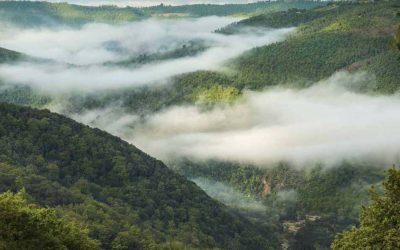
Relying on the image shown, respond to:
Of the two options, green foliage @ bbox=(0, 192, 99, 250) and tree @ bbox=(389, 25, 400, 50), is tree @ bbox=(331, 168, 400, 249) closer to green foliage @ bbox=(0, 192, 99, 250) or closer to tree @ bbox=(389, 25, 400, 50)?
tree @ bbox=(389, 25, 400, 50)

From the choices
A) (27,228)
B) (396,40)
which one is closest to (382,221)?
(396,40)

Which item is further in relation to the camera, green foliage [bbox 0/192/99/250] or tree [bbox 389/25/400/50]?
green foliage [bbox 0/192/99/250]

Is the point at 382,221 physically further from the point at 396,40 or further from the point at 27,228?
the point at 27,228

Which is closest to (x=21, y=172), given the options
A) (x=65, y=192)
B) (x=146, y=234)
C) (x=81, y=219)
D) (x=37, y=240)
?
(x=65, y=192)

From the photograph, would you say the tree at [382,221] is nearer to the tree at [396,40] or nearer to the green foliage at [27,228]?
the tree at [396,40]

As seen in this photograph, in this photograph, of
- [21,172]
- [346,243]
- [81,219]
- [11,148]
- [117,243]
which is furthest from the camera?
[11,148]

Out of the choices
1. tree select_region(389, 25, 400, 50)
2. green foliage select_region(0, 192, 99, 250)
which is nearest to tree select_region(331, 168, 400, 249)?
tree select_region(389, 25, 400, 50)

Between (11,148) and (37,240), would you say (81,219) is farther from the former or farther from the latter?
(37,240)
